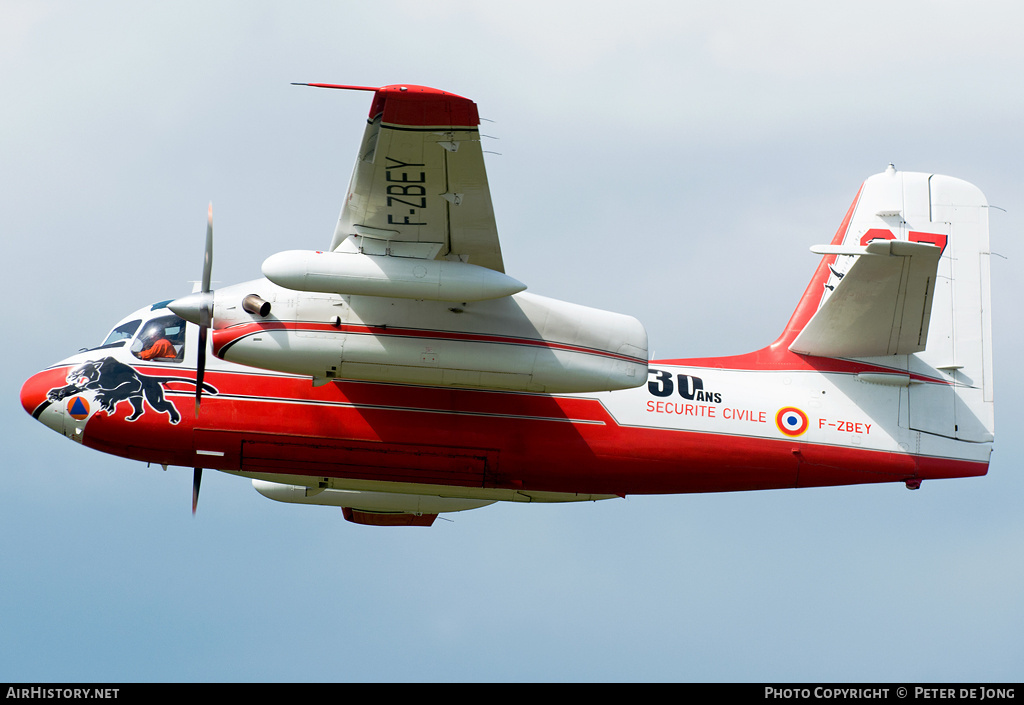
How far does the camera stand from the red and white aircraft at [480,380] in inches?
768

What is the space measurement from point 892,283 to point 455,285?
7.35 metres

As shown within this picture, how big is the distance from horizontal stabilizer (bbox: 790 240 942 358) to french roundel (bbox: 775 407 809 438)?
3.93ft

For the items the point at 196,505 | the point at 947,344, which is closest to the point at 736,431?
the point at 947,344

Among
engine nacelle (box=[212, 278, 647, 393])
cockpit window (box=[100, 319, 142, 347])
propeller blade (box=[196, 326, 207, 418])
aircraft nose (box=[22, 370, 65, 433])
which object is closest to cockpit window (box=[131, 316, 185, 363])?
cockpit window (box=[100, 319, 142, 347])

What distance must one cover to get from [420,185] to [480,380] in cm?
339

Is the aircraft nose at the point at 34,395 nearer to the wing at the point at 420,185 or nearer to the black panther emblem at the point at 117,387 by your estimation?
the black panther emblem at the point at 117,387

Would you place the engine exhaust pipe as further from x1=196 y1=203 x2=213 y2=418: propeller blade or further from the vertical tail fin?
the vertical tail fin

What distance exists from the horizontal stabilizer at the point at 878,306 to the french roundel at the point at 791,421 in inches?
47.2

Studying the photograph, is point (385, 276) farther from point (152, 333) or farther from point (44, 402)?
point (44, 402)

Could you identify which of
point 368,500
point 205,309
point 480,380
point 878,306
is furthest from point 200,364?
point 878,306

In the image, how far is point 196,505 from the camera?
Result: 73.3 feet

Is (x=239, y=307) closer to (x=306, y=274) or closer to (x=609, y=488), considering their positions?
(x=306, y=274)

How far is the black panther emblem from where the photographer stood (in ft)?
70.6

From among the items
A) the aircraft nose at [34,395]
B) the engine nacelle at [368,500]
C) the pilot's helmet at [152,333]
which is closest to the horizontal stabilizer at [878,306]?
the engine nacelle at [368,500]
